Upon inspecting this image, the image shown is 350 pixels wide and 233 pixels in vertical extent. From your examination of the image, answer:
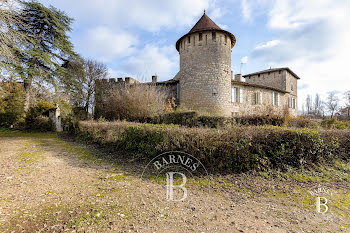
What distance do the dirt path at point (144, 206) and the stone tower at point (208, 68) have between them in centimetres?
943

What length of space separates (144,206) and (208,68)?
37.9 feet

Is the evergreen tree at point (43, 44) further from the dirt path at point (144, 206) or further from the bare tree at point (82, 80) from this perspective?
the dirt path at point (144, 206)

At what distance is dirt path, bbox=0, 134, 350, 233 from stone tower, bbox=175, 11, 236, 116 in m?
9.43

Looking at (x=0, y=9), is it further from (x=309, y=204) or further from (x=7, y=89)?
(x=309, y=204)

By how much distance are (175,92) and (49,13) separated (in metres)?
12.2

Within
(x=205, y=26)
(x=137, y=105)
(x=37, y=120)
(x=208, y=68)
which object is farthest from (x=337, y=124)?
(x=37, y=120)

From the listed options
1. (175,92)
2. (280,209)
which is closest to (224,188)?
(280,209)

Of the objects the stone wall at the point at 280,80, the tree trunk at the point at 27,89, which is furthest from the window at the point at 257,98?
the tree trunk at the point at 27,89

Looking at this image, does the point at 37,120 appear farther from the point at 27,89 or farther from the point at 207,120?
the point at 207,120

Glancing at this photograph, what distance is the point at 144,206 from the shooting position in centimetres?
229

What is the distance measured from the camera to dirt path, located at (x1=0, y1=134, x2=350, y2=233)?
6.24ft

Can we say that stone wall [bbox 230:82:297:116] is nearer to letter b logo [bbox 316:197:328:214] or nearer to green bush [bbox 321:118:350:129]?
green bush [bbox 321:118:350:129]

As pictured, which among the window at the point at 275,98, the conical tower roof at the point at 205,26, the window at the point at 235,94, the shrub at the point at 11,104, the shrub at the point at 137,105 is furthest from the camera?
the window at the point at 275,98

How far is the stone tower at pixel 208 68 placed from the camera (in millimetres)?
12148
